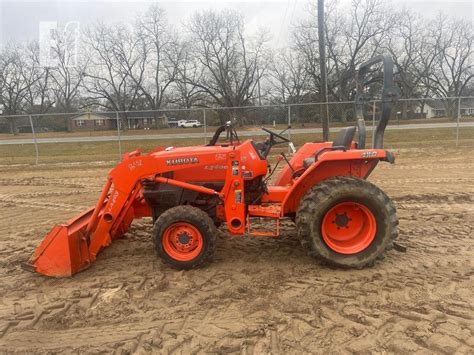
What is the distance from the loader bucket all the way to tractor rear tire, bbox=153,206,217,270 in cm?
78

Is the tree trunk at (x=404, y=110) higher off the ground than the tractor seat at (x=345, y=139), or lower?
higher

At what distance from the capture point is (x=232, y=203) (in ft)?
13.5

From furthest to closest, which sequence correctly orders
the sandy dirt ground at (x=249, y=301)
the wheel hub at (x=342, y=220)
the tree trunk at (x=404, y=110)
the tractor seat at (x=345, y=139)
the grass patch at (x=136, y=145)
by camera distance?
the tree trunk at (x=404, y=110)
the grass patch at (x=136, y=145)
the tractor seat at (x=345, y=139)
the wheel hub at (x=342, y=220)
the sandy dirt ground at (x=249, y=301)

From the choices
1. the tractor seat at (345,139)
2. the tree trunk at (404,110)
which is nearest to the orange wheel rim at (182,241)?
the tractor seat at (345,139)

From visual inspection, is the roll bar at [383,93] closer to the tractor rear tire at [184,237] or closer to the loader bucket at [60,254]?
the tractor rear tire at [184,237]

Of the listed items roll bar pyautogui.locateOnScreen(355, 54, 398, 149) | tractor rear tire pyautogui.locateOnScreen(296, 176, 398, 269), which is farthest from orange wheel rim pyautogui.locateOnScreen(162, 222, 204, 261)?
roll bar pyautogui.locateOnScreen(355, 54, 398, 149)

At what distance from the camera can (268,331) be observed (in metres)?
2.95

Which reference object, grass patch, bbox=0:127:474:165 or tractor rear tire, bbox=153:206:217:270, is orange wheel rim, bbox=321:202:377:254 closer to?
Result: tractor rear tire, bbox=153:206:217:270

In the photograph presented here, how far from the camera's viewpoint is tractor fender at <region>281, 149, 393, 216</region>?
4.05m

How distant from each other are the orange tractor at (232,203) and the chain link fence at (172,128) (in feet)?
29.8

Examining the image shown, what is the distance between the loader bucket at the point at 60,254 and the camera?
3900 mm

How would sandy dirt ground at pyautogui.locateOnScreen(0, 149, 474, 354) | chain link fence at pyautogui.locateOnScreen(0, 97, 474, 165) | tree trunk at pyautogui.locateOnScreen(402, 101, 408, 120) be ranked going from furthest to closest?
tree trunk at pyautogui.locateOnScreen(402, 101, 408, 120) < chain link fence at pyautogui.locateOnScreen(0, 97, 474, 165) < sandy dirt ground at pyautogui.locateOnScreen(0, 149, 474, 354)

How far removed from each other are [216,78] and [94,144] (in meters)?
24.3

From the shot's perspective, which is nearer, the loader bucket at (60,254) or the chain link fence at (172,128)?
the loader bucket at (60,254)
